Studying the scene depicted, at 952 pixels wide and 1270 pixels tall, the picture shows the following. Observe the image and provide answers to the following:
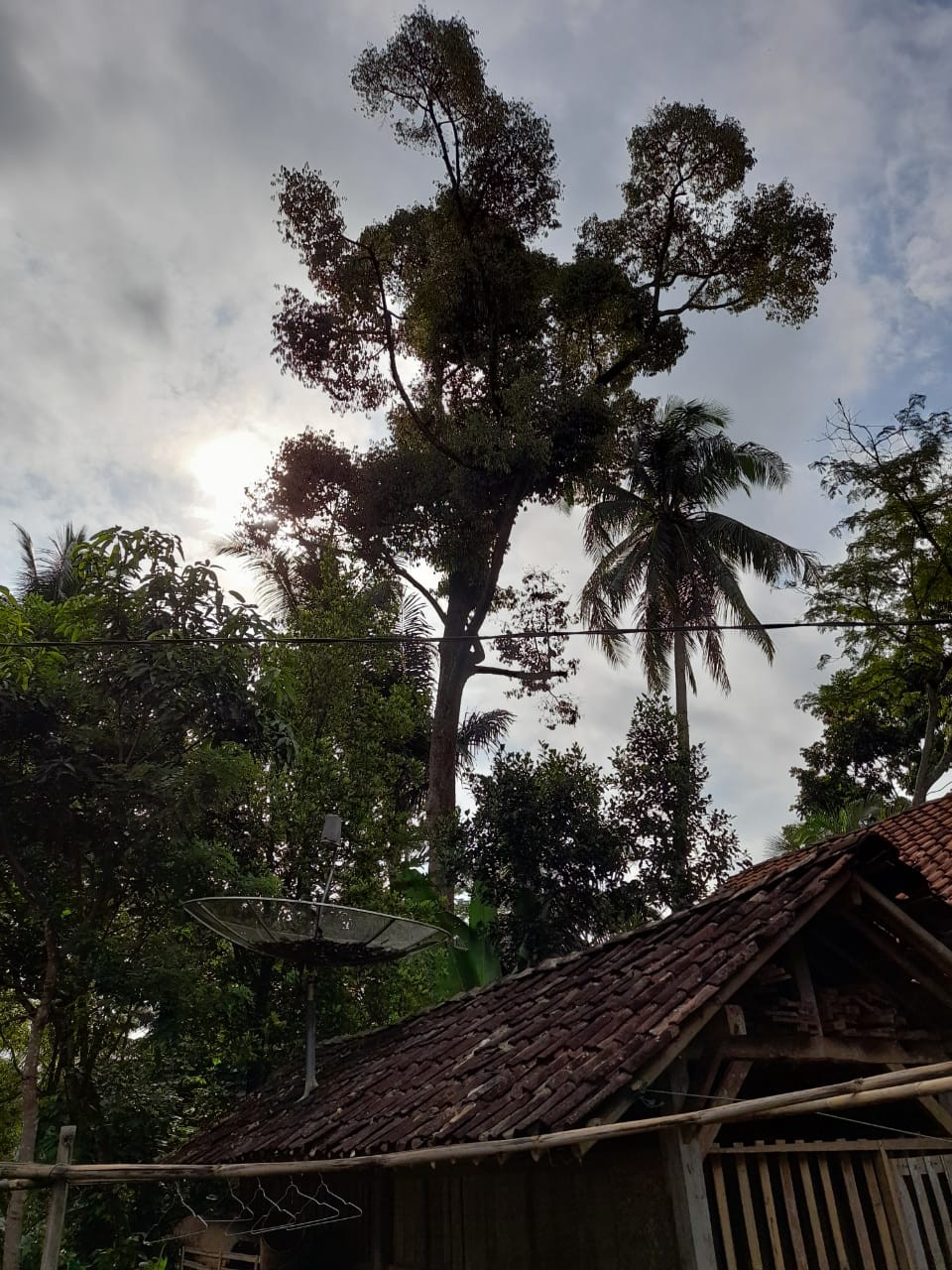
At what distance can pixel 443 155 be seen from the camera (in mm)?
17094

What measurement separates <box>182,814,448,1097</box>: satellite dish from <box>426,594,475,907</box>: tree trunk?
6.65m

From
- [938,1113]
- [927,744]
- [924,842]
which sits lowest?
[938,1113]

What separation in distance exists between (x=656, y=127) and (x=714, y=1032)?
18087mm

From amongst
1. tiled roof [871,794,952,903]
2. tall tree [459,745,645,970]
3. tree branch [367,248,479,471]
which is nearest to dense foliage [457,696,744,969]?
tall tree [459,745,645,970]

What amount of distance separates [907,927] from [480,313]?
574 inches

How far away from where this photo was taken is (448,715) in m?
17.0

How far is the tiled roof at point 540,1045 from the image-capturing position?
4.54m

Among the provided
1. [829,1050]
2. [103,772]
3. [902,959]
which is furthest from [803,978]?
[103,772]

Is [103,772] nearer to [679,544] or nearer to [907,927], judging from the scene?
[907,927]

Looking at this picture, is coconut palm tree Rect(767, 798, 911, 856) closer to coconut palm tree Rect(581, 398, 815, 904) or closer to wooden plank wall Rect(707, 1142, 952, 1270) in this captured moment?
coconut palm tree Rect(581, 398, 815, 904)

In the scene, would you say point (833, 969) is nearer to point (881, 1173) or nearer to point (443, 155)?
point (881, 1173)

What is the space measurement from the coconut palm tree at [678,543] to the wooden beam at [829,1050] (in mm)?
14189

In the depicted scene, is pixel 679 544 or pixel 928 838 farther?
pixel 679 544

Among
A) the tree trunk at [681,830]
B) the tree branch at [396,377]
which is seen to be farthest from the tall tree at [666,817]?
the tree branch at [396,377]
